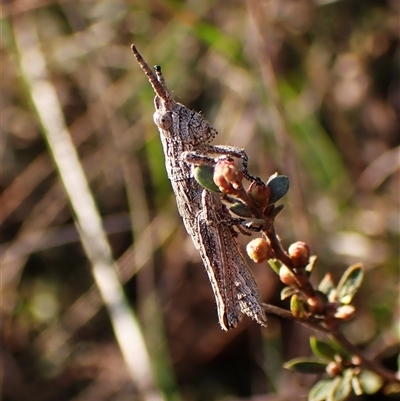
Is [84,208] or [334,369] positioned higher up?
[84,208]

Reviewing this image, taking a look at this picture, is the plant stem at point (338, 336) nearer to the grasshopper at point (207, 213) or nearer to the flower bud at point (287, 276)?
the flower bud at point (287, 276)

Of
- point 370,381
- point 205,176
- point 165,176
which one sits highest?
point 165,176

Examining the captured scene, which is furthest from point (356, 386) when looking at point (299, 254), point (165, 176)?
point (165, 176)

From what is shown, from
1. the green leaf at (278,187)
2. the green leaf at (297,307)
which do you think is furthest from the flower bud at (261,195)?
the green leaf at (297,307)

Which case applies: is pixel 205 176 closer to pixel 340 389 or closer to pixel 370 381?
pixel 340 389

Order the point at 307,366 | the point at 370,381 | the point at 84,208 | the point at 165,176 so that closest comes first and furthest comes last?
1. the point at 307,366
2. the point at 370,381
3. the point at 84,208
4. the point at 165,176

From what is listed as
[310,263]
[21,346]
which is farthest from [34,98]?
[310,263]

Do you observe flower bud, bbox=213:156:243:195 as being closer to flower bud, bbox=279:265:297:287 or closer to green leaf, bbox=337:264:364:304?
flower bud, bbox=279:265:297:287

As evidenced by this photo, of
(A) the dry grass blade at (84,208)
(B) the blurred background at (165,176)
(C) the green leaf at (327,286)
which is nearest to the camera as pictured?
(C) the green leaf at (327,286)
